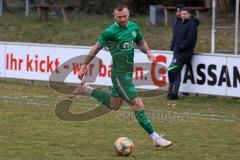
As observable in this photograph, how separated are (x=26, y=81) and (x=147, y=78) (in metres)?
4.35

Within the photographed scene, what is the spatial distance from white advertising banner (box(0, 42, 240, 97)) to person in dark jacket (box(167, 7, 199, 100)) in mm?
353

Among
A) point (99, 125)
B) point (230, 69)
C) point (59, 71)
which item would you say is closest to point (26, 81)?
point (59, 71)

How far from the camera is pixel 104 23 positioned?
33375 millimetres

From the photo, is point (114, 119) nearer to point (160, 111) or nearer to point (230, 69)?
point (160, 111)

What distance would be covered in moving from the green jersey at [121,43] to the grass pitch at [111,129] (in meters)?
1.15

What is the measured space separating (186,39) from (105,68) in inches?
103

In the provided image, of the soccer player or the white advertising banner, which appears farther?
the white advertising banner

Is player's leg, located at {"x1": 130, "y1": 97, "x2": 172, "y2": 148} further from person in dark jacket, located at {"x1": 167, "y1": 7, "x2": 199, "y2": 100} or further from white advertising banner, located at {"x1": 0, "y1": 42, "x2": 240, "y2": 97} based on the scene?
person in dark jacket, located at {"x1": 167, "y1": 7, "x2": 199, "y2": 100}

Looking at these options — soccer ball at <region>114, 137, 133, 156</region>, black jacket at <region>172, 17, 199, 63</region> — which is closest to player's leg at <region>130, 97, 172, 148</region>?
soccer ball at <region>114, 137, 133, 156</region>

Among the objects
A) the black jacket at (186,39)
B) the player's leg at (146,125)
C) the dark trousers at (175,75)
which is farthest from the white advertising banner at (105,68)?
the player's leg at (146,125)

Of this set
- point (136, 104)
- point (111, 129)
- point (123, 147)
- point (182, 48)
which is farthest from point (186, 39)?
point (123, 147)

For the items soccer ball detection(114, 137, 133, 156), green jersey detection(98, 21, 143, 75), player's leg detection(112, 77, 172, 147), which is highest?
green jersey detection(98, 21, 143, 75)

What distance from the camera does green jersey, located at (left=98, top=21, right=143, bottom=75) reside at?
40.3 feet

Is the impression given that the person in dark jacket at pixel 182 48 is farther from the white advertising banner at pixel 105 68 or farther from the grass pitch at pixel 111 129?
the grass pitch at pixel 111 129
